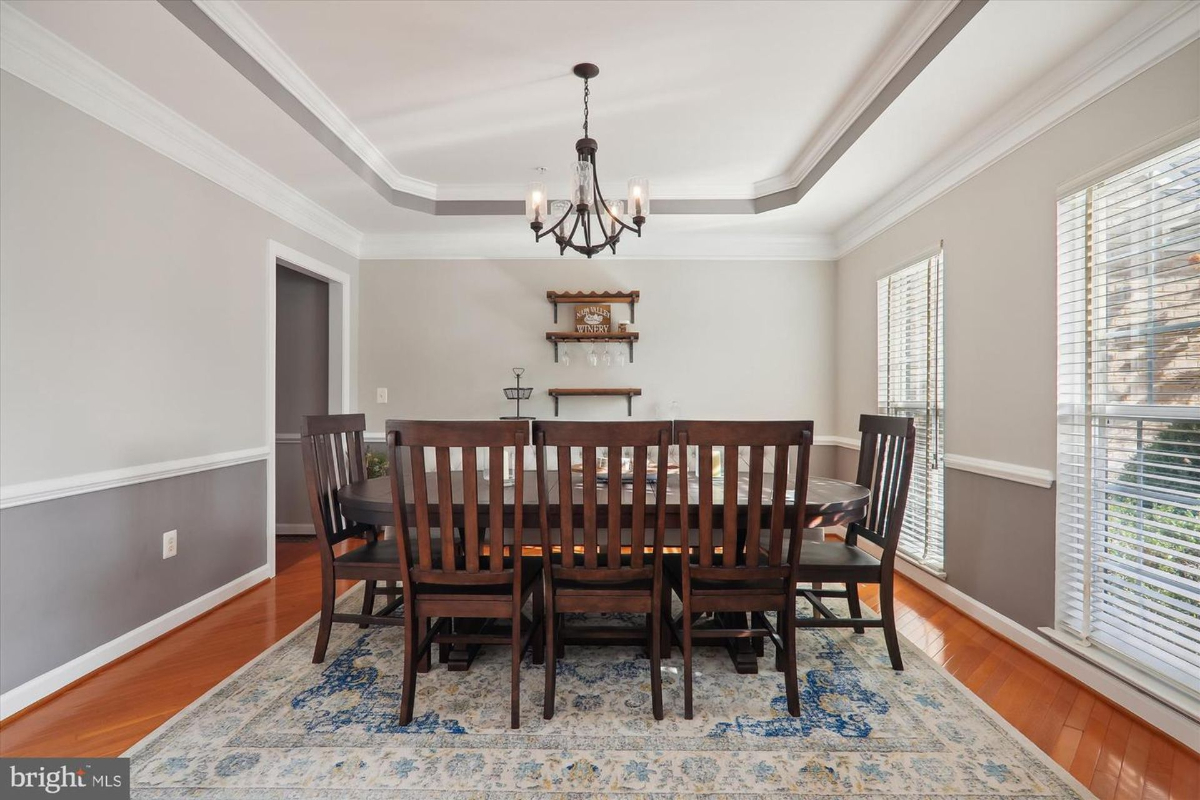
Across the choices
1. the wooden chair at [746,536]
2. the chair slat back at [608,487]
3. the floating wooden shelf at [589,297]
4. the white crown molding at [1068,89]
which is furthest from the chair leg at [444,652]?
the white crown molding at [1068,89]

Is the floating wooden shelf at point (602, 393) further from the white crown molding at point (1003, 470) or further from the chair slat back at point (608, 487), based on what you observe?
the chair slat back at point (608, 487)

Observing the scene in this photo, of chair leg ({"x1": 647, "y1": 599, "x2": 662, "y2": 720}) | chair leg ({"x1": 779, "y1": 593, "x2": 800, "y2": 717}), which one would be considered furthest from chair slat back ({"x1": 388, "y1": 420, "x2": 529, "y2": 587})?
chair leg ({"x1": 779, "y1": 593, "x2": 800, "y2": 717})

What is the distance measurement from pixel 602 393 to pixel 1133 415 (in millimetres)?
3237

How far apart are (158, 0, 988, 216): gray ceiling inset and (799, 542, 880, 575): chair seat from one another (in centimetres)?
205

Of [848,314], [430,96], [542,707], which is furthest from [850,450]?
[430,96]

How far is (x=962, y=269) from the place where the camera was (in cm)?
295

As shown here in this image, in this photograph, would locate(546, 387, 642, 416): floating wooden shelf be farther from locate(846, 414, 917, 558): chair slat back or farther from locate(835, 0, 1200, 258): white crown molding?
locate(835, 0, 1200, 258): white crown molding

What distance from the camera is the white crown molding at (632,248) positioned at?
15.1ft

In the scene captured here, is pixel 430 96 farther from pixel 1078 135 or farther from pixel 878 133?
pixel 1078 135

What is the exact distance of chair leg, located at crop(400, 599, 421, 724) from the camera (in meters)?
1.90

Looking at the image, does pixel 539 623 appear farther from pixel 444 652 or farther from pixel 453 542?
pixel 453 542

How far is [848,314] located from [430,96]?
11.2 feet

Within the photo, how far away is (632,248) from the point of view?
15.1 feet

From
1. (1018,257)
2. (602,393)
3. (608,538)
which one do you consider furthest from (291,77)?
(1018,257)
